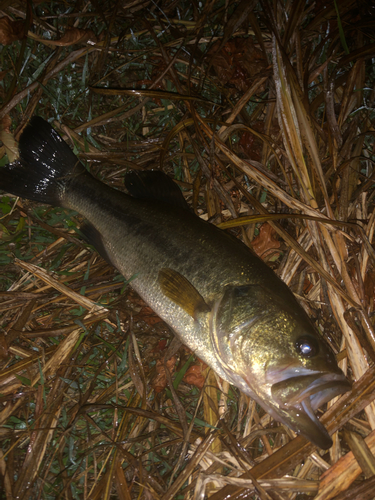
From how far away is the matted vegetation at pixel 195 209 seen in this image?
253cm

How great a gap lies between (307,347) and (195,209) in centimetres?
153

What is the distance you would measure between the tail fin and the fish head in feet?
6.18

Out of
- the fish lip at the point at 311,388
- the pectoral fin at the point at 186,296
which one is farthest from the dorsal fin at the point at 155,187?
the fish lip at the point at 311,388

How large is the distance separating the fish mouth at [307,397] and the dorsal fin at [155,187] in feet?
4.98

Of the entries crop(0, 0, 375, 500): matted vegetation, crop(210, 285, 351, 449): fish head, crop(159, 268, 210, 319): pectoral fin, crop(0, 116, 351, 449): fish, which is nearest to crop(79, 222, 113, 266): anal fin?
crop(0, 116, 351, 449): fish

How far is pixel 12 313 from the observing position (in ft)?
9.61

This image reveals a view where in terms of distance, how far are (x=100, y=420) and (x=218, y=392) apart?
113cm

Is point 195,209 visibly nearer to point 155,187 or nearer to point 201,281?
point 155,187

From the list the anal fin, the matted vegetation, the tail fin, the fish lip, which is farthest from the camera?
the tail fin

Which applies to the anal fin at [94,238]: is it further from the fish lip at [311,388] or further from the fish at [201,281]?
the fish lip at [311,388]

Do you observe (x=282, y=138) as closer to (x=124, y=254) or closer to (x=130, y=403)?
(x=124, y=254)

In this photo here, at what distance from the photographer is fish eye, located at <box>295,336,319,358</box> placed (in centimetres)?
183

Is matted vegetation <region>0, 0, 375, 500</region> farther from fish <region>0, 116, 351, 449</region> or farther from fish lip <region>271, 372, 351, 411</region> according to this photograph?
fish lip <region>271, 372, 351, 411</region>

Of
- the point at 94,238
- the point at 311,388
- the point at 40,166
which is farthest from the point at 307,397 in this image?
the point at 40,166
